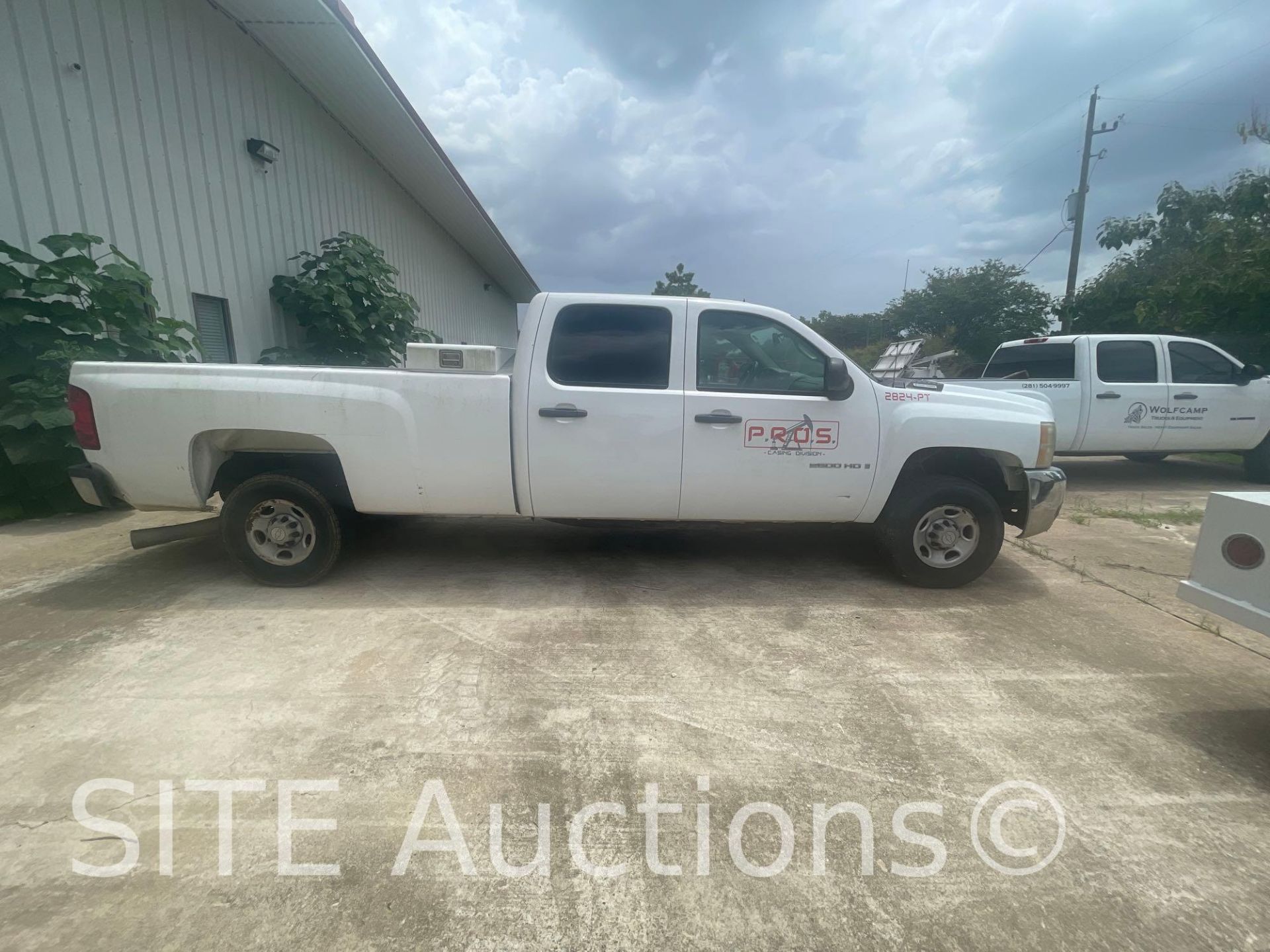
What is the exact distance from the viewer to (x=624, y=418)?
12.2 ft

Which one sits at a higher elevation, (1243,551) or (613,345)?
(613,345)

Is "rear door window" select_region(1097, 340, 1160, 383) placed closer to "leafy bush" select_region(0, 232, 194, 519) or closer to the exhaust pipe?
the exhaust pipe

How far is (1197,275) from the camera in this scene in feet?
38.6

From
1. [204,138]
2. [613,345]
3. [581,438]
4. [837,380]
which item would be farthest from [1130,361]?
[204,138]

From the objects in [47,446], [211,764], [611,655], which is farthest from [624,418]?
[47,446]

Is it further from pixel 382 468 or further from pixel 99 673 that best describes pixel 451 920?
pixel 382 468

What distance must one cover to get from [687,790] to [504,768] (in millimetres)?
708

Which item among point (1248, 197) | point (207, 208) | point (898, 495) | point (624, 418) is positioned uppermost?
point (1248, 197)

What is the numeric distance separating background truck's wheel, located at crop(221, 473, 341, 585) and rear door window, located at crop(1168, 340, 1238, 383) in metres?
9.95

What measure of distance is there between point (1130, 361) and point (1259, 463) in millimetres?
2426

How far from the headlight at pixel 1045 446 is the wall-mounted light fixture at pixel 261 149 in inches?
371

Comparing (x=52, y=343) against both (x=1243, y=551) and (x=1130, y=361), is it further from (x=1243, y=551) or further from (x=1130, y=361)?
(x=1130, y=361)

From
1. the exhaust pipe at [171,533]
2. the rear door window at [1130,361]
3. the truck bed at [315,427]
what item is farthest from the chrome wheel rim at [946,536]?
the rear door window at [1130,361]

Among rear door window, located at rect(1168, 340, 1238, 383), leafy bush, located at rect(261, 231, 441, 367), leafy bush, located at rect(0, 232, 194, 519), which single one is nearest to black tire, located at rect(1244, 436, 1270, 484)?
rear door window, located at rect(1168, 340, 1238, 383)
